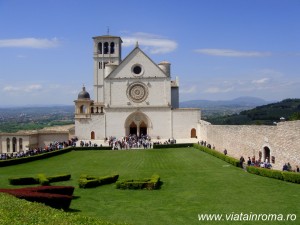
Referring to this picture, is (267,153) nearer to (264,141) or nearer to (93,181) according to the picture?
(264,141)

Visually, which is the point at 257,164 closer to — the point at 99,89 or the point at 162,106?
the point at 162,106

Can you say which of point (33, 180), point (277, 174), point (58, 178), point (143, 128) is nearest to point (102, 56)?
point (143, 128)

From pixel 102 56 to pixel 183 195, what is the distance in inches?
1831

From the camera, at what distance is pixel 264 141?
2798cm

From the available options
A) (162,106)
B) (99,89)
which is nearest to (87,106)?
(99,89)

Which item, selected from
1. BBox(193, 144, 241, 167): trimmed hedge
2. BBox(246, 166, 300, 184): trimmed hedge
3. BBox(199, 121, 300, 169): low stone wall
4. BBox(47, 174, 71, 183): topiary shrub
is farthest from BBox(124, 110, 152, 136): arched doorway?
BBox(47, 174, 71, 183): topiary shrub

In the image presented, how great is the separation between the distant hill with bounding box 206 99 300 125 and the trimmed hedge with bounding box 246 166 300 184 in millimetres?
72828

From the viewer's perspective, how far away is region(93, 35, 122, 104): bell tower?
2472 inches

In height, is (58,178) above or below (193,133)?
below

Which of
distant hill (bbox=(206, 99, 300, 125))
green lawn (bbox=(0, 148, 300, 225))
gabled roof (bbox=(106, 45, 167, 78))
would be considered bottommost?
green lawn (bbox=(0, 148, 300, 225))

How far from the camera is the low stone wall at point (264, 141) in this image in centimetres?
2400

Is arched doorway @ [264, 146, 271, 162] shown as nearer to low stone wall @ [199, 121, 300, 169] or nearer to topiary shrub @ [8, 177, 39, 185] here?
low stone wall @ [199, 121, 300, 169]

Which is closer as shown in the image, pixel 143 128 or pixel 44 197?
pixel 44 197

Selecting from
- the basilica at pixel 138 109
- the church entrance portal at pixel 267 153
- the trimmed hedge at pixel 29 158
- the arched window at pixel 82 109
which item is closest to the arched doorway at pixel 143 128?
the basilica at pixel 138 109
